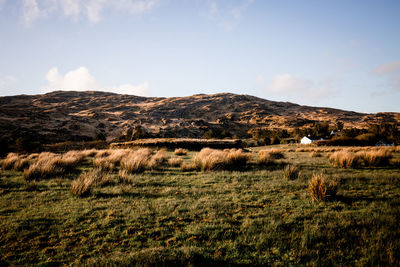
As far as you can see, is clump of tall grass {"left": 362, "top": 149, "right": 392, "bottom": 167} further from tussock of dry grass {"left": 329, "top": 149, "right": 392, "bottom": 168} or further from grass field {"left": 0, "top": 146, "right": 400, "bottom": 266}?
grass field {"left": 0, "top": 146, "right": 400, "bottom": 266}

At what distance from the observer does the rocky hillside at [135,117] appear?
4094 centimetres

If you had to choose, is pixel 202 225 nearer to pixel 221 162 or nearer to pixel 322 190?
pixel 322 190

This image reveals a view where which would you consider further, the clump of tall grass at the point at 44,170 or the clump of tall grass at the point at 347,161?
the clump of tall grass at the point at 347,161

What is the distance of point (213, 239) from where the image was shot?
10.4ft

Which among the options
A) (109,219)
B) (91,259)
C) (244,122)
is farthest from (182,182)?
(244,122)

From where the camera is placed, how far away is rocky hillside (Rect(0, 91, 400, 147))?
134 feet

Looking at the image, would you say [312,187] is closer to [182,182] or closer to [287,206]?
[287,206]

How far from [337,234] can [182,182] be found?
191 inches

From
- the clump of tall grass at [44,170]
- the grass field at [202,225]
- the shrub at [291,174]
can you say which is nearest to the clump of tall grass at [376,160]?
the grass field at [202,225]

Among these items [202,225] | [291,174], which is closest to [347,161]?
[291,174]

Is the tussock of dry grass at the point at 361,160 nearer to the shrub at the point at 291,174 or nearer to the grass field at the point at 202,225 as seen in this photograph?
the grass field at the point at 202,225

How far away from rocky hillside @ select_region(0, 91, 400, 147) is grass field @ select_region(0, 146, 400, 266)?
2665cm

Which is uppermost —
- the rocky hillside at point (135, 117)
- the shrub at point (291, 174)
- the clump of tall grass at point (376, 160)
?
the rocky hillside at point (135, 117)

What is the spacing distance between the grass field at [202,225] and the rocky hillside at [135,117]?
26.6 metres
